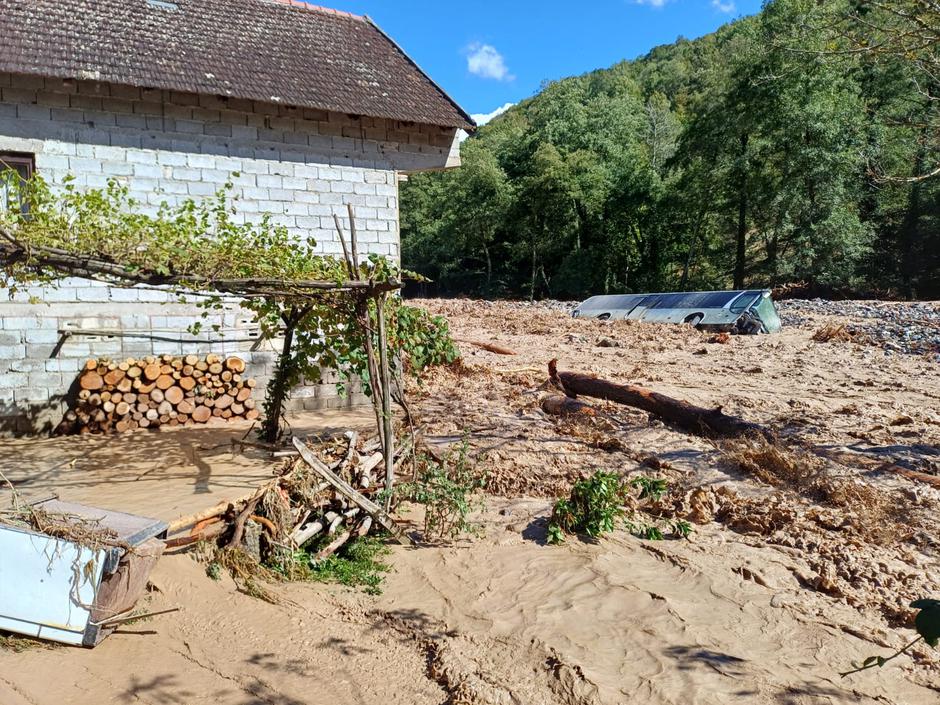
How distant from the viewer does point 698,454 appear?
775cm

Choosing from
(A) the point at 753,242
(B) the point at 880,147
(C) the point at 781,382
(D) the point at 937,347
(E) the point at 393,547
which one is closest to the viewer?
(E) the point at 393,547

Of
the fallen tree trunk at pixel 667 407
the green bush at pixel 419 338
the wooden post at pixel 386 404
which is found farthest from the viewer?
the fallen tree trunk at pixel 667 407

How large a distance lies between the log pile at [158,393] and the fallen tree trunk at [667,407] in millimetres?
4481

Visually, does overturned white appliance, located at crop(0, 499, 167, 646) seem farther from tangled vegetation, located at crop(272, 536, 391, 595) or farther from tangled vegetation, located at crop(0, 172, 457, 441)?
tangled vegetation, located at crop(0, 172, 457, 441)

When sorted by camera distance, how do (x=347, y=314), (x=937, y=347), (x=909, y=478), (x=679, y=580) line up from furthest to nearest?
(x=937, y=347)
(x=909, y=478)
(x=347, y=314)
(x=679, y=580)

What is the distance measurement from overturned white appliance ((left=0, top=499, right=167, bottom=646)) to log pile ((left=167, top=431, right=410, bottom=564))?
93 cm

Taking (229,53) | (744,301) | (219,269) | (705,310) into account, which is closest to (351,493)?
(219,269)

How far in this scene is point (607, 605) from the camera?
4.79 meters

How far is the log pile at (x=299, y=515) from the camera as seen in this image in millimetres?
5043

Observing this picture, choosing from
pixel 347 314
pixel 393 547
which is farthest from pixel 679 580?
pixel 347 314

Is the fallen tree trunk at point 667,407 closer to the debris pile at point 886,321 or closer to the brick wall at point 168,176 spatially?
the brick wall at point 168,176

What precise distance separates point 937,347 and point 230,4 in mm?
14470

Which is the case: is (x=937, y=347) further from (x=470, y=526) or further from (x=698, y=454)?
(x=470, y=526)

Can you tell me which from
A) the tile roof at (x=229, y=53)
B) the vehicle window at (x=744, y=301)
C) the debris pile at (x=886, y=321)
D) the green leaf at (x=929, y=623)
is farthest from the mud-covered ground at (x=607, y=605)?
the vehicle window at (x=744, y=301)
